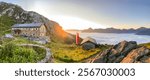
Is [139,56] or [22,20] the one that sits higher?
[22,20]

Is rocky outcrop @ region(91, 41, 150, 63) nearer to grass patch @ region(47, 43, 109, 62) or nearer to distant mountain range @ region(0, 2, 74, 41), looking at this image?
grass patch @ region(47, 43, 109, 62)

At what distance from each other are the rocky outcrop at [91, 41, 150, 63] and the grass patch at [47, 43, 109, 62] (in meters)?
0.19

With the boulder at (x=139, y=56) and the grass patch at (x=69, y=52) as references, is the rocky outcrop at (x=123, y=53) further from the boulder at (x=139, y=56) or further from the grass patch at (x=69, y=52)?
the grass patch at (x=69, y=52)

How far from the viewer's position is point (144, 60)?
28.4 feet

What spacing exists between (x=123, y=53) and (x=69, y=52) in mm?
790

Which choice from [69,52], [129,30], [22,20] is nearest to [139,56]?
[129,30]

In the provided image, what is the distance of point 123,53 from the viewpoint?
347 inches

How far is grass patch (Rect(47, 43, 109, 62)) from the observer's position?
29.1 ft

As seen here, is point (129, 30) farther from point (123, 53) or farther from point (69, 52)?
point (69, 52)

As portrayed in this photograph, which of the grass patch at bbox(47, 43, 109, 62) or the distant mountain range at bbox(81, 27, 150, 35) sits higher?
the distant mountain range at bbox(81, 27, 150, 35)

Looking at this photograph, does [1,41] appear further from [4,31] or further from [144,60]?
[144,60]

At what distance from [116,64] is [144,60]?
0.41 metres

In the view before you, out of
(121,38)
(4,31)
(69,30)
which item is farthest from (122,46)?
(4,31)

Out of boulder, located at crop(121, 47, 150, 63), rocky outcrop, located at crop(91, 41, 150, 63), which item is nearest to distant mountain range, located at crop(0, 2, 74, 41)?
rocky outcrop, located at crop(91, 41, 150, 63)
